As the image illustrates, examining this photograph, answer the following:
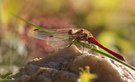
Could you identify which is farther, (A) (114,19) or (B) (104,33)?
(A) (114,19)

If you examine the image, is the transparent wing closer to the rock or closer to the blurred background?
the rock

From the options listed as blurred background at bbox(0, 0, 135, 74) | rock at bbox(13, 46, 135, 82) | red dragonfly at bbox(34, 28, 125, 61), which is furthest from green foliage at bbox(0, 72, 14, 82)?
blurred background at bbox(0, 0, 135, 74)

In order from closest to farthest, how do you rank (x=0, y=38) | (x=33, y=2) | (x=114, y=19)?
(x=0, y=38), (x=33, y=2), (x=114, y=19)

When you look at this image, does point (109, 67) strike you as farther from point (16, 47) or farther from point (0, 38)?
point (0, 38)

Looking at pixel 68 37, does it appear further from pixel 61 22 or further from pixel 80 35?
pixel 61 22

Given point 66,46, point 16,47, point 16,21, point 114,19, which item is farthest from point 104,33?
point 66,46
